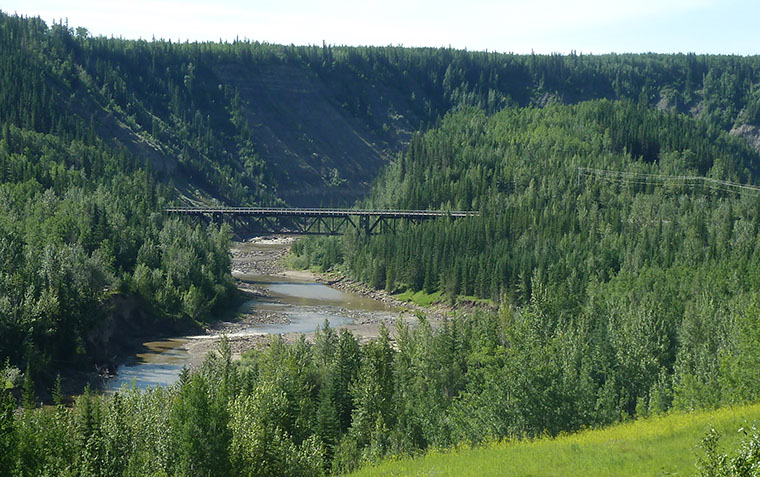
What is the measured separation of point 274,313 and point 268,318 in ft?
16.5

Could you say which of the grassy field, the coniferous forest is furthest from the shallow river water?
the grassy field

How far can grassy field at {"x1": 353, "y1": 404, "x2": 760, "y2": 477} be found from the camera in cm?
4084

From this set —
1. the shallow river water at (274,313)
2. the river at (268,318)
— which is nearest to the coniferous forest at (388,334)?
the river at (268,318)

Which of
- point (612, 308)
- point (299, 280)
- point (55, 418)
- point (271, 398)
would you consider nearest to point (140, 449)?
point (55, 418)

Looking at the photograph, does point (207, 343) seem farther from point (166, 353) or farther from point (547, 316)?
point (547, 316)

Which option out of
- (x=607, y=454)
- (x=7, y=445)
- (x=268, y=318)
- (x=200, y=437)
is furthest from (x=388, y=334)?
(x=607, y=454)

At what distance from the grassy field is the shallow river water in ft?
163

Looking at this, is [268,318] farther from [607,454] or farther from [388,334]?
[607,454]

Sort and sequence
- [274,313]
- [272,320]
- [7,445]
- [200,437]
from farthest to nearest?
[274,313] < [272,320] < [200,437] < [7,445]

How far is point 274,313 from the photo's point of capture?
148 m

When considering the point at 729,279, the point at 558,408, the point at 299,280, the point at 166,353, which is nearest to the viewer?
the point at 558,408

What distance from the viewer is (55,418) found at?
5866 centimetres

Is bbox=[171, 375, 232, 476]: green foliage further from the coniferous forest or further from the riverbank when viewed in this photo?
the riverbank

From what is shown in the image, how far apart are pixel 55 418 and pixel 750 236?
5065 inches
